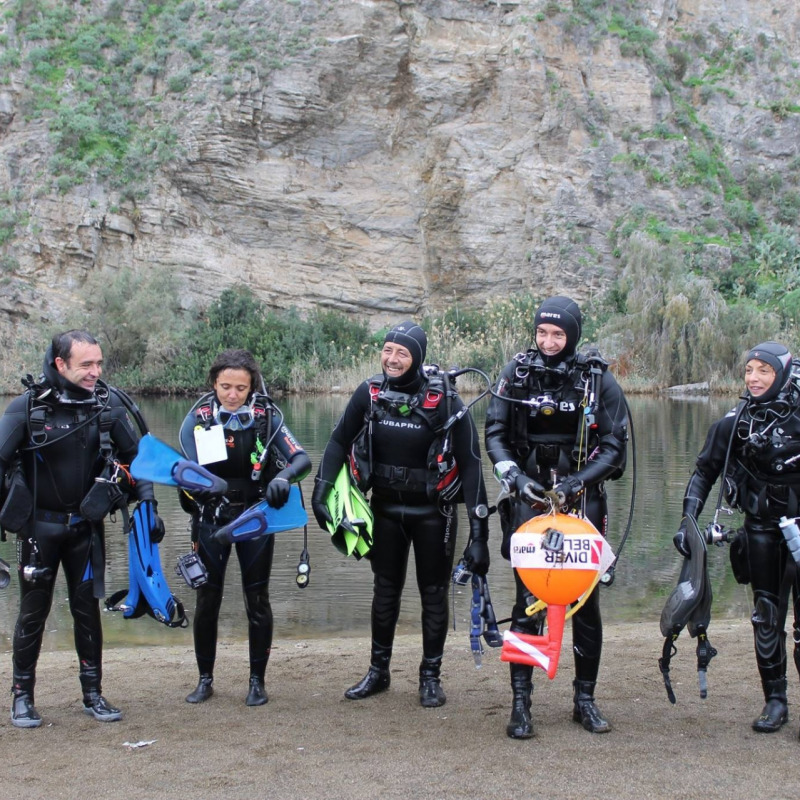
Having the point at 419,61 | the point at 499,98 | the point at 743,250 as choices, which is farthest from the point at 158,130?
the point at 743,250

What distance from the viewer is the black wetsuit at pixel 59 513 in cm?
467

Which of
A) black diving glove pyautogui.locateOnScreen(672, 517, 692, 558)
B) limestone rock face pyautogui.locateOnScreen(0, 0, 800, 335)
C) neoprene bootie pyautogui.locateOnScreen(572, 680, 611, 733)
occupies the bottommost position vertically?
neoprene bootie pyautogui.locateOnScreen(572, 680, 611, 733)

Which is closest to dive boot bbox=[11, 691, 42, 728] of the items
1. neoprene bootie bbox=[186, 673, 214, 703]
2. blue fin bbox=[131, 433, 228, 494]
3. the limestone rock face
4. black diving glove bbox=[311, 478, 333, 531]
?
neoprene bootie bbox=[186, 673, 214, 703]

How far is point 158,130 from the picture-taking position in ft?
126

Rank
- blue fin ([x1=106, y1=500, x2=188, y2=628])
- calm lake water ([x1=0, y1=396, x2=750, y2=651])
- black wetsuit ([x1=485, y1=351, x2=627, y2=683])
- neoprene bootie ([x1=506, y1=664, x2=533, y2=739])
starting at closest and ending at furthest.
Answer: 1. neoprene bootie ([x1=506, y1=664, x2=533, y2=739])
2. black wetsuit ([x1=485, y1=351, x2=627, y2=683])
3. blue fin ([x1=106, y1=500, x2=188, y2=628])
4. calm lake water ([x1=0, y1=396, x2=750, y2=651])

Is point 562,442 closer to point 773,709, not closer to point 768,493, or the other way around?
point 768,493

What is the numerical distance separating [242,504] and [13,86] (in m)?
39.1

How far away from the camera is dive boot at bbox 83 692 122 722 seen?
4.64m

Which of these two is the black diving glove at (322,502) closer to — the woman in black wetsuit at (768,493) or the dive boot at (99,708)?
the dive boot at (99,708)

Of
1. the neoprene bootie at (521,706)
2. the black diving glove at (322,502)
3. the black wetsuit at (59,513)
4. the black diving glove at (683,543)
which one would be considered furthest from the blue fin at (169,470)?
the black diving glove at (683,543)

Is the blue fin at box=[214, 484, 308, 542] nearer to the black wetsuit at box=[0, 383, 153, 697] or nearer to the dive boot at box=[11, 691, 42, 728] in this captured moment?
the black wetsuit at box=[0, 383, 153, 697]

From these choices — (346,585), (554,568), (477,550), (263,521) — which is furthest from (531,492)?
(346,585)

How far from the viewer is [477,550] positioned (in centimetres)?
477

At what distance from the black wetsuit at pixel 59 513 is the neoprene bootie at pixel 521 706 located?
2012mm
